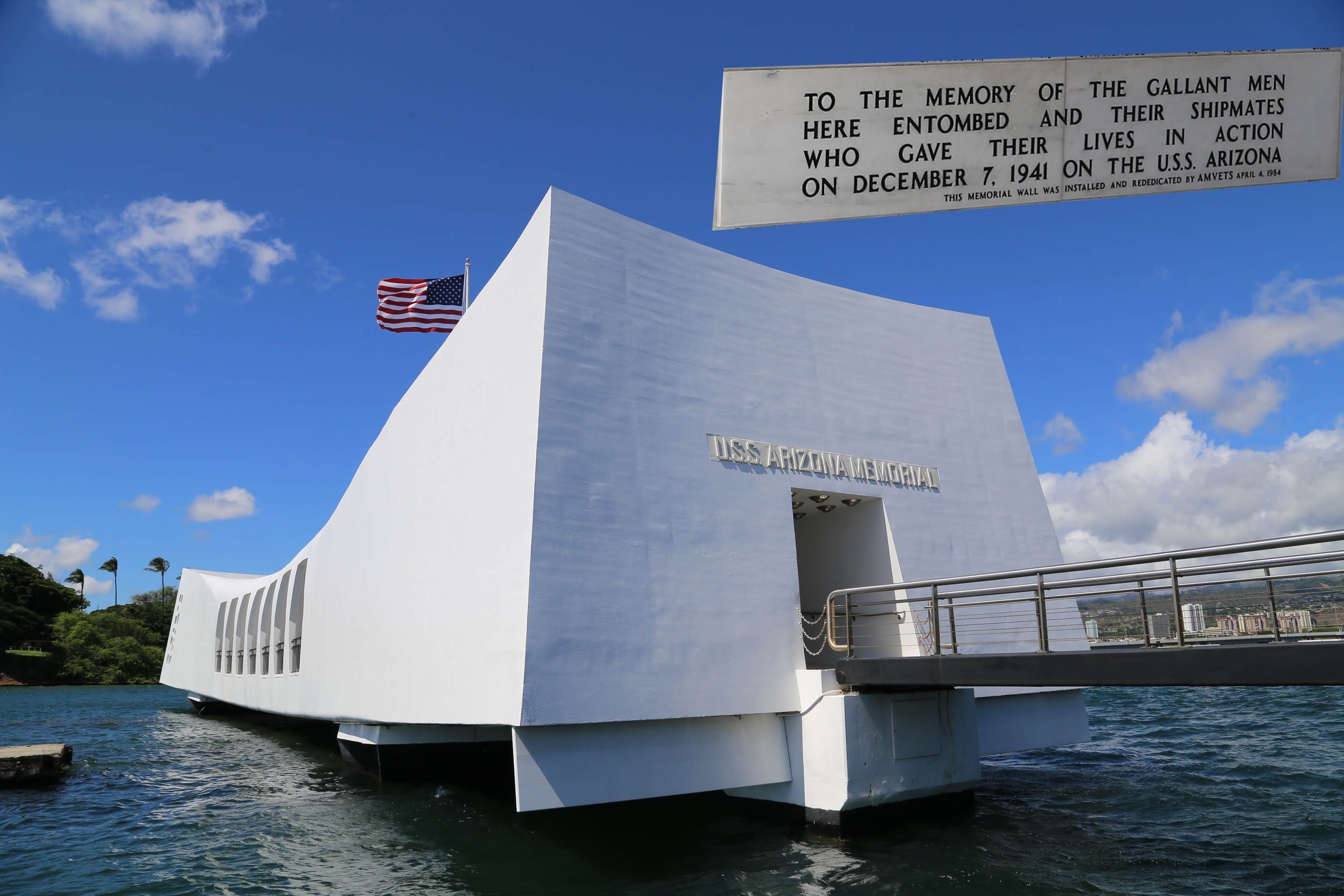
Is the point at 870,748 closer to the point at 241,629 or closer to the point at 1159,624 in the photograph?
the point at 1159,624

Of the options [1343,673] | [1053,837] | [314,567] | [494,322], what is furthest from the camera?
[314,567]

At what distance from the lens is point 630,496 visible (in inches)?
407

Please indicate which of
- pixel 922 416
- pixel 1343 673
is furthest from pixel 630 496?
pixel 1343 673

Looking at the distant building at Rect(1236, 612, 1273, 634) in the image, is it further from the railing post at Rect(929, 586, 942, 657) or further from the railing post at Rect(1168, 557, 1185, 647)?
the railing post at Rect(929, 586, 942, 657)

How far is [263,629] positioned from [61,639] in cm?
4450

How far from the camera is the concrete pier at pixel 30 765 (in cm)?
1620

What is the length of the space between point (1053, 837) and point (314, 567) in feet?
61.0

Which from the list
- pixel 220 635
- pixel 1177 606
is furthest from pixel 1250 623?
pixel 220 635

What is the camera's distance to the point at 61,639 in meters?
58.1

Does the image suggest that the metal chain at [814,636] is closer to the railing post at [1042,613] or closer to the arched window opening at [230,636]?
the railing post at [1042,613]

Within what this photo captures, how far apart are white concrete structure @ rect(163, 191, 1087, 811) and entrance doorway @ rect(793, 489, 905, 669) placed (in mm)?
55

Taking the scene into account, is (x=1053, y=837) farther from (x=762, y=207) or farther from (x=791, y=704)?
(x=762, y=207)

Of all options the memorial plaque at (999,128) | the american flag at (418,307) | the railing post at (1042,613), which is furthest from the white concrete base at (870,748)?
the american flag at (418,307)

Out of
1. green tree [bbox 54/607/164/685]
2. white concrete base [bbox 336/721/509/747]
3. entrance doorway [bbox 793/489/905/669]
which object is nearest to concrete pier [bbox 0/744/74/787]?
white concrete base [bbox 336/721/509/747]
